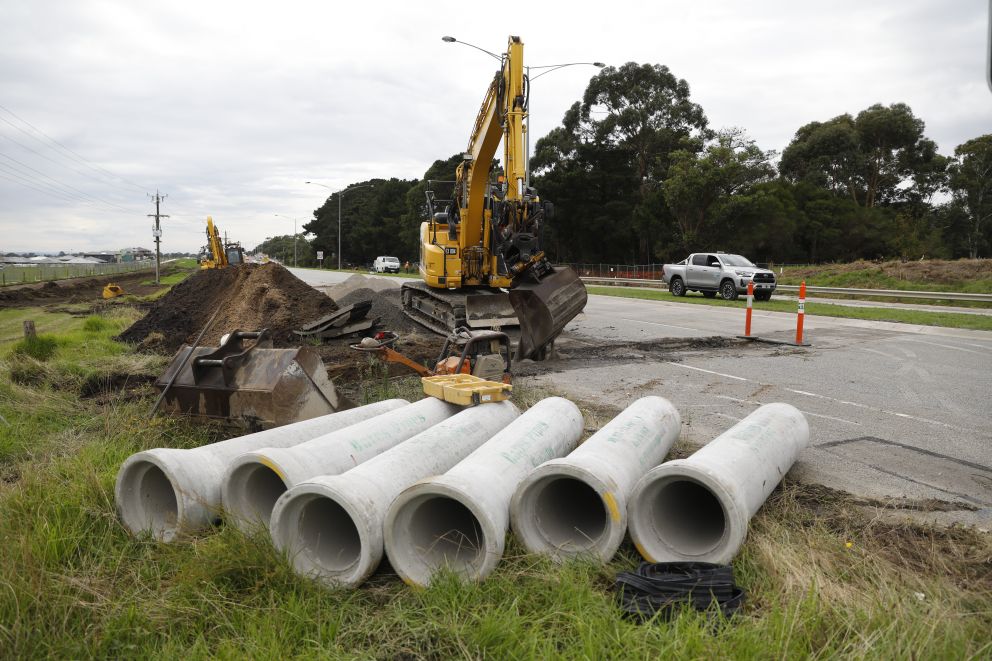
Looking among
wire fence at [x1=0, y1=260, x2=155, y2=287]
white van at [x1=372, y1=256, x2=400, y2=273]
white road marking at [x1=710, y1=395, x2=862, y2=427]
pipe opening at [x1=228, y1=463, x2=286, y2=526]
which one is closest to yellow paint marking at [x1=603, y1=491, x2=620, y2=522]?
pipe opening at [x1=228, y1=463, x2=286, y2=526]

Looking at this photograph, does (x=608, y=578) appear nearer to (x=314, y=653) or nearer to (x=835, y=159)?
(x=314, y=653)

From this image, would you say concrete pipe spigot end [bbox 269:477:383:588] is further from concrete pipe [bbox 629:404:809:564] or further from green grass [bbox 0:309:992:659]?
concrete pipe [bbox 629:404:809:564]

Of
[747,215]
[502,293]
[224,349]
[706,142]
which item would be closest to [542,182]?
[706,142]

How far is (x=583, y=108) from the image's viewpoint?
56.1 meters

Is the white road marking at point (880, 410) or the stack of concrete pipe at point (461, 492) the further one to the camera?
the white road marking at point (880, 410)

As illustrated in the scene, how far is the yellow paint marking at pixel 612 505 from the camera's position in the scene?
367 centimetres

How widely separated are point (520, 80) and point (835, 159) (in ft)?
178

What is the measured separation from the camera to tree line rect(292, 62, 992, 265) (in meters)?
49.4

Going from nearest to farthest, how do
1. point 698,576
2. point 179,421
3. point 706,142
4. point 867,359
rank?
1. point 698,576
2. point 179,421
3. point 867,359
4. point 706,142

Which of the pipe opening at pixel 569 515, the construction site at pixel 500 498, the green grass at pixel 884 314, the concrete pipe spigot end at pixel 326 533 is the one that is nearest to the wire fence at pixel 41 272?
the green grass at pixel 884 314

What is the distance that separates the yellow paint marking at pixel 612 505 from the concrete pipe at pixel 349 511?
1191 millimetres

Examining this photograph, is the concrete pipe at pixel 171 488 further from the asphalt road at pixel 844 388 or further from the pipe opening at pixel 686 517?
the asphalt road at pixel 844 388

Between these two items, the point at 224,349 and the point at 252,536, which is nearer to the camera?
the point at 252,536

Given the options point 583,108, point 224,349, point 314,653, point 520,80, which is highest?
point 583,108
